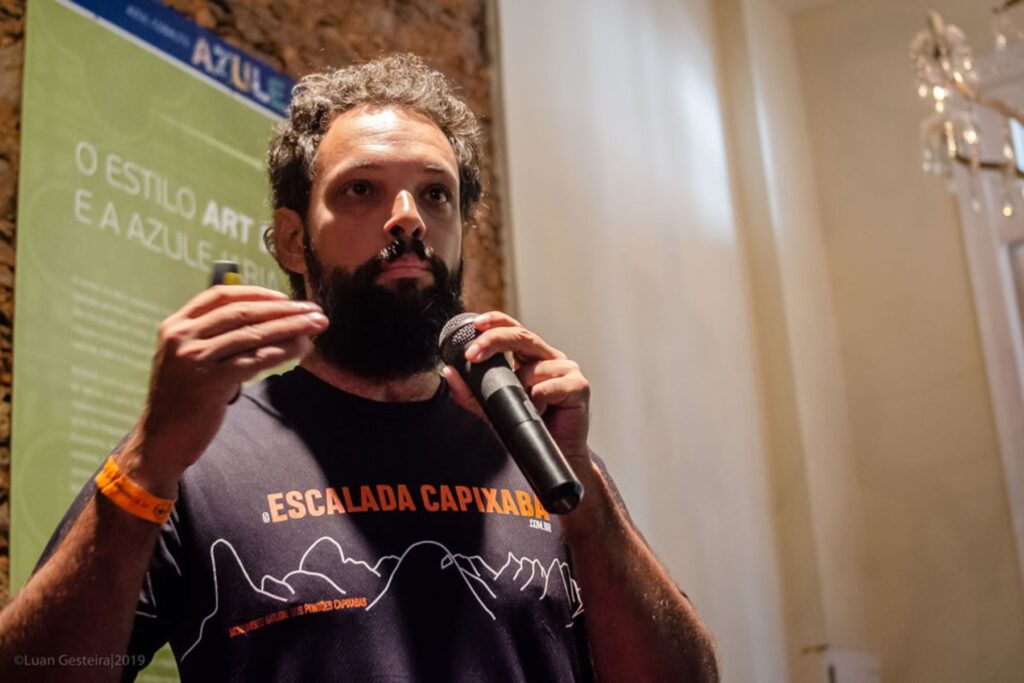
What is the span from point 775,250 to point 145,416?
335 cm

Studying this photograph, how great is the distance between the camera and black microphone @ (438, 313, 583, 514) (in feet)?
3.86

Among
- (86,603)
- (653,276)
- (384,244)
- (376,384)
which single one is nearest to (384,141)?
(384,244)

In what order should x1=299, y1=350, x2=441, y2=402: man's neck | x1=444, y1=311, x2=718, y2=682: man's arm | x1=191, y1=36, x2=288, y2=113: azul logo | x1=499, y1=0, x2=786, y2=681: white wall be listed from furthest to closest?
x1=499, y1=0, x2=786, y2=681: white wall → x1=191, y1=36, x2=288, y2=113: azul logo → x1=299, y1=350, x2=441, y2=402: man's neck → x1=444, y1=311, x2=718, y2=682: man's arm

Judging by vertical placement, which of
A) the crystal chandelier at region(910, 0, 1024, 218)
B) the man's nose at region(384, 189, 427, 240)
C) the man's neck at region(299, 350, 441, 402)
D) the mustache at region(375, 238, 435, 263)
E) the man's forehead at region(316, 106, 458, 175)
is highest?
the crystal chandelier at region(910, 0, 1024, 218)

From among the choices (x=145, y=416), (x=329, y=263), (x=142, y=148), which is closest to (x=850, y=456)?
(x=142, y=148)

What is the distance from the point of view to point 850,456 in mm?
4453

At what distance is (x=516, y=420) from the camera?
124 centimetres

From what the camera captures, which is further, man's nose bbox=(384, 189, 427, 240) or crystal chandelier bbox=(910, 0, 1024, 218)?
crystal chandelier bbox=(910, 0, 1024, 218)

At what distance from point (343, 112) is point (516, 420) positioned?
648 mm

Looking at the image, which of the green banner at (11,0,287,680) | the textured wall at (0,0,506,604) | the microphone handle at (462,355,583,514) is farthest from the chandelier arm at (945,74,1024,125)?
the microphone handle at (462,355,583,514)

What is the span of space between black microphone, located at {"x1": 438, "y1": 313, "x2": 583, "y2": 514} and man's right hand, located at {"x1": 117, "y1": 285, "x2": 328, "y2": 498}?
0.20 meters

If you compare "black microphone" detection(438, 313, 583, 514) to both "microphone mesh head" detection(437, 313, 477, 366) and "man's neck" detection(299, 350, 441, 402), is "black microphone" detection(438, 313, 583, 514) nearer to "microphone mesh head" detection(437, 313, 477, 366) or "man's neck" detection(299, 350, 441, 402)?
"microphone mesh head" detection(437, 313, 477, 366)

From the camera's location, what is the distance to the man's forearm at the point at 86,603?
1.20m

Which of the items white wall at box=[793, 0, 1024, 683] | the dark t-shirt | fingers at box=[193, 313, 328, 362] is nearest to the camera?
fingers at box=[193, 313, 328, 362]
